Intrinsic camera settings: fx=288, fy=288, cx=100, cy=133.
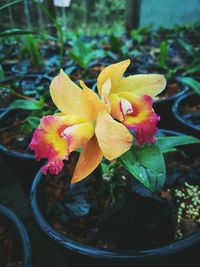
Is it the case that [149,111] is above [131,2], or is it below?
above

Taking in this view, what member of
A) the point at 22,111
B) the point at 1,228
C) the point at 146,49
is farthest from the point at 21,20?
the point at 1,228

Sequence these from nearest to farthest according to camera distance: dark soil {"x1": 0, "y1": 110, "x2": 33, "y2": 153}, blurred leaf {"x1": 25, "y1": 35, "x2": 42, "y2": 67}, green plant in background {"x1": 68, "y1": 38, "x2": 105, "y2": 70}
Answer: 1. dark soil {"x1": 0, "y1": 110, "x2": 33, "y2": 153}
2. green plant in background {"x1": 68, "y1": 38, "x2": 105, "y2": 70}
3. blurred leaf {"x1": 25, "y1": 35, "x2": 42, "y2": 67}

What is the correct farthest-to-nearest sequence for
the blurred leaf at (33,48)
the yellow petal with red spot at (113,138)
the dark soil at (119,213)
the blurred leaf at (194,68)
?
1. the blurred leaf at (33,48)
2. the blurred leaf at (194,68)
3. the dark soil at (119,213)
4. the yellow petal with red spot at (113,138)

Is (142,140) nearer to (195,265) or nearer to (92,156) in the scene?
(92,156)

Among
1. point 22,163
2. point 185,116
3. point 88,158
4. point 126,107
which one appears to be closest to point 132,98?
point 126,107

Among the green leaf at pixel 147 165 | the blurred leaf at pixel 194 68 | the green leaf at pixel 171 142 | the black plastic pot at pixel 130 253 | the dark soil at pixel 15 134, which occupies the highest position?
the green leaf at pixel 147 165

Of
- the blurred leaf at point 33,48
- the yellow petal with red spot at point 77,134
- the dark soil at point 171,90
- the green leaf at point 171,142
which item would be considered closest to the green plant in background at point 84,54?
the blurred leaf at point 33,48

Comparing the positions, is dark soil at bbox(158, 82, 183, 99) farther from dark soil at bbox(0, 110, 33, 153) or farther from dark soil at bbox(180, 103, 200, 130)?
dark soil at bbox(0, 110, 33, 153)

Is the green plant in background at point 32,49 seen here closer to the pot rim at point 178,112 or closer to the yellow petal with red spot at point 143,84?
the pot rim at point 178,112

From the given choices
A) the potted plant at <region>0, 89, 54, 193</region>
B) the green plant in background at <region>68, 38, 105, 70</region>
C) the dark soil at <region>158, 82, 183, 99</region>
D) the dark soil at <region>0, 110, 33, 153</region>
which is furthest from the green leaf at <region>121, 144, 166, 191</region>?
the green plant in background at <region>68, 38, 105, 70</region>
